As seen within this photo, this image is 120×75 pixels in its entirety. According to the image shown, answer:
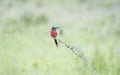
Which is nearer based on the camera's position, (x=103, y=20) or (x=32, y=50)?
(x=32, y=50)

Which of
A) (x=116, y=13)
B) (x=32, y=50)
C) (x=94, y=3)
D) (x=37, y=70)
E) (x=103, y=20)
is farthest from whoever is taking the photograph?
(x=94, y=3)

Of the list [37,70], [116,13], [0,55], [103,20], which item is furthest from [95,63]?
[116,13]

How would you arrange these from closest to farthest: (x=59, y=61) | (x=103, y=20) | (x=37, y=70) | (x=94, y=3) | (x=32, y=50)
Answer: (x=37, y=70)
(x=59, y=61)
(x=32, y=50)
(x=103, y=20)
(x=94, y=3)

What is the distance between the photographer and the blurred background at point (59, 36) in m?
4.14

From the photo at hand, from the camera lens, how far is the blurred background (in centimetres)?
414

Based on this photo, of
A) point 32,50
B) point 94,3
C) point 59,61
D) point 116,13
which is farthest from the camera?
point 94,3

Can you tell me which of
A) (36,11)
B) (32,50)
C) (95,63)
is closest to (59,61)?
(95,63)

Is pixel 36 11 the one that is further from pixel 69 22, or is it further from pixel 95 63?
pixel 95 63

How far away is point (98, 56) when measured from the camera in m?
4.52

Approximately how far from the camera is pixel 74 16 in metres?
9.13

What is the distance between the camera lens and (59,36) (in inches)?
268

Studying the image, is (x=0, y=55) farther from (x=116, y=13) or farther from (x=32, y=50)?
(x=116, y=13)

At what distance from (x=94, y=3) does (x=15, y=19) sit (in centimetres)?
256

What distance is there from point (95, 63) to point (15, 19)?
4967mm
